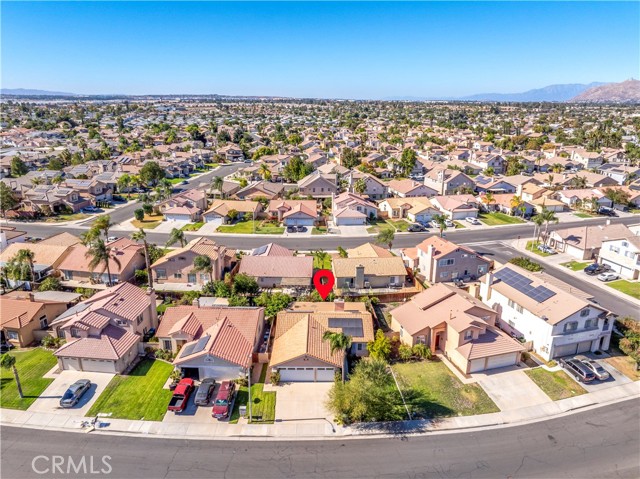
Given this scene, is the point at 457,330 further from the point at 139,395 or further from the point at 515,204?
the point at 515,204

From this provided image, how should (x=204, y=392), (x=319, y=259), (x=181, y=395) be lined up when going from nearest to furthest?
1. (x=181, y=395)
2. (x=204, y=392)
3. (x=319, y=259)

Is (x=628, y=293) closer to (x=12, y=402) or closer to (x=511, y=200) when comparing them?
(x=511, y=200)

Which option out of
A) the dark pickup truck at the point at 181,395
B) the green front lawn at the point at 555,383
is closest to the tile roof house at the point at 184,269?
the dark pickup truck at the point at 181,395

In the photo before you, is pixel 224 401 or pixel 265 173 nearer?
pixel 224 401

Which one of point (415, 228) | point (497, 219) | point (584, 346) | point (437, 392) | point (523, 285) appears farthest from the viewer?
point (497, 219)

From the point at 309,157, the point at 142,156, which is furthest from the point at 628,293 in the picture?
the point at 142,156

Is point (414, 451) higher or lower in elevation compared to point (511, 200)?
lower

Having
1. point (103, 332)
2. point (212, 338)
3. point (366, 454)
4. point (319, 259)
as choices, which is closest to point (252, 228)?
point (319, 259)
